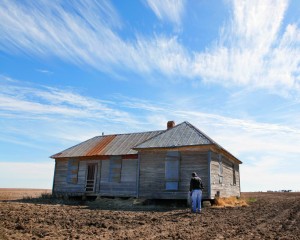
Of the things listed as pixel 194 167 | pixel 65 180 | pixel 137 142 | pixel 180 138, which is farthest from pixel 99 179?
pixel 194 167

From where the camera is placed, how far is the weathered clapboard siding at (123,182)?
789 inches

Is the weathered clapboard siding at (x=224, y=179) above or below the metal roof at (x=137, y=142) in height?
below

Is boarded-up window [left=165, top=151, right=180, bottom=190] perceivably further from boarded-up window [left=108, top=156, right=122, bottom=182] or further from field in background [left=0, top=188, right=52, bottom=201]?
field in background [left=0, top=188, right=52, bottom=201]

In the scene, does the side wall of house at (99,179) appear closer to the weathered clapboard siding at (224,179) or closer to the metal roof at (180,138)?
the metal roof at (180,138)

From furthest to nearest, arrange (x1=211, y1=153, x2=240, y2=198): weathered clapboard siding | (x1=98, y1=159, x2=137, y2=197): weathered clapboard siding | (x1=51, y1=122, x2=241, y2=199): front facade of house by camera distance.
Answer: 1. (x1=98, y1=159, x2=137, y2=197): weathered clapboard siding
2. (x1=211, y1=153, x2=240, y2=198): weathered clapboard siding
3. (x1=51, y1=122, x2=241, y2=199): front facade of house

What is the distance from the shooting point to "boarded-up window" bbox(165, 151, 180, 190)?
709 inches

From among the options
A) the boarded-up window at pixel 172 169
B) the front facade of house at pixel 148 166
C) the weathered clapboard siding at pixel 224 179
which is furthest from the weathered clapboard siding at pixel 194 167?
the weathered clapboard siding at pixel 224 179

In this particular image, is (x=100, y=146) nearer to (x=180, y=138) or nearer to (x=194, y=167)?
(x=180, y=138)

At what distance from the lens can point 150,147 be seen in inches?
743

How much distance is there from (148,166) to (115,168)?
2908 mm

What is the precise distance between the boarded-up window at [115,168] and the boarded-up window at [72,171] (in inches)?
119

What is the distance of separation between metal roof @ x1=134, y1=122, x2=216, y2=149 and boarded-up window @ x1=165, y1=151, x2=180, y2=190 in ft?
2.02

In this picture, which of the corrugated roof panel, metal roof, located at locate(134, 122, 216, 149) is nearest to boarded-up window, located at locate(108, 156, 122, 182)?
the corrugated roof panel

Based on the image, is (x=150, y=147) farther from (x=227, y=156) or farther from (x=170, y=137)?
(x=227, y=156)
